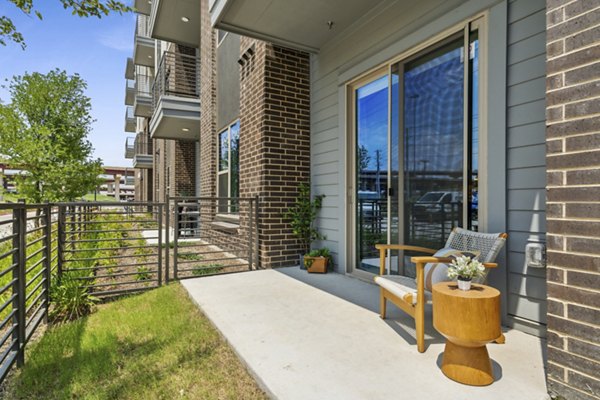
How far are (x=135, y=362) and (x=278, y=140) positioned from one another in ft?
11.3

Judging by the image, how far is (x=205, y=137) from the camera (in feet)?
28.3

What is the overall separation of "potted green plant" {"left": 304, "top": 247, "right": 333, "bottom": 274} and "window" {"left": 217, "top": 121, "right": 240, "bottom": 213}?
95.0 inches

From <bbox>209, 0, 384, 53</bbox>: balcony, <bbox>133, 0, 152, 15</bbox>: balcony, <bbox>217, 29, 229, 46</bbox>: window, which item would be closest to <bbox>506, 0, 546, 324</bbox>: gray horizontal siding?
<bbox>209, 0, 384, 53</bbox>: balcony

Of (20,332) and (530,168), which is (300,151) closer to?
(530,168)

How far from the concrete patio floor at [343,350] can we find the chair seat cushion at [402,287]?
1.10ft

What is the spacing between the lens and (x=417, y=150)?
11.3ft

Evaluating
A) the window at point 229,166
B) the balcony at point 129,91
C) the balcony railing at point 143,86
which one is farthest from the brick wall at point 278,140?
the balcony at point 129,91

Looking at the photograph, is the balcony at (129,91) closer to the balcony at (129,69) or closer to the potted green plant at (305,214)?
the balcony at (129,69)

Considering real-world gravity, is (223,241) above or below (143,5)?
below

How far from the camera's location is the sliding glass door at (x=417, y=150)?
296cm

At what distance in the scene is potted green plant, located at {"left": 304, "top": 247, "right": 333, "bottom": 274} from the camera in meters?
4.64

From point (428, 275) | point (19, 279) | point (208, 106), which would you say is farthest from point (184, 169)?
point (428, 275)

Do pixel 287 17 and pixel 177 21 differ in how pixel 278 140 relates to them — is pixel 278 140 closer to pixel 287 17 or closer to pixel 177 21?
pixel 287 17

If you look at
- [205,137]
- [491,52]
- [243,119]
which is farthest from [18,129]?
[491,52]
